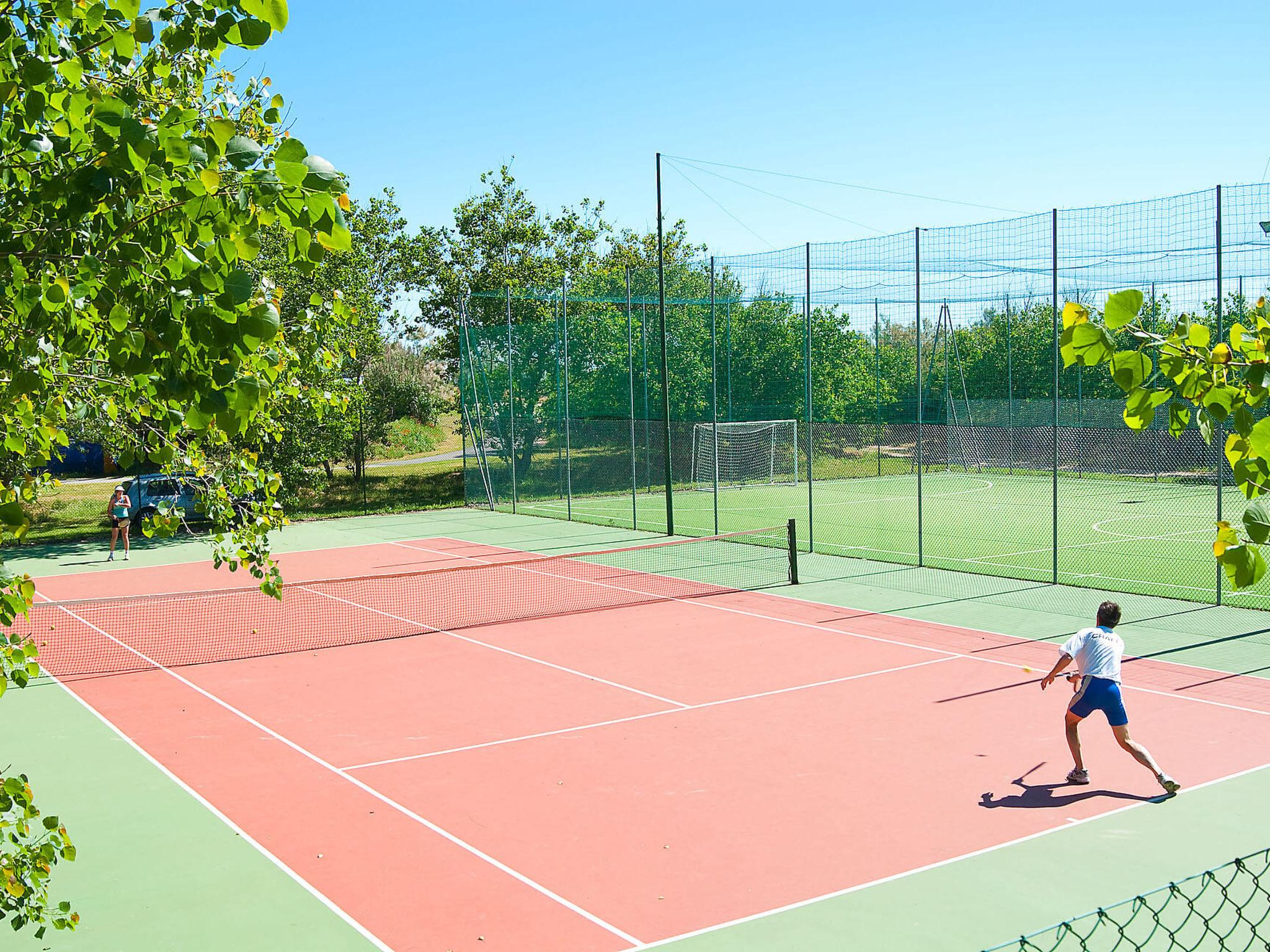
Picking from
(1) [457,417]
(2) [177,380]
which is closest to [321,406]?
(2) [177,380]

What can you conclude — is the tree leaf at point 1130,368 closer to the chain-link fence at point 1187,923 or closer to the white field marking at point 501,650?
the chain-link fence at point 1187,923

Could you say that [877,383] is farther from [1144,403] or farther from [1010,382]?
[1144,403]

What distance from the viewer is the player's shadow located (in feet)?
28.6

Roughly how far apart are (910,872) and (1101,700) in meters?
2.37

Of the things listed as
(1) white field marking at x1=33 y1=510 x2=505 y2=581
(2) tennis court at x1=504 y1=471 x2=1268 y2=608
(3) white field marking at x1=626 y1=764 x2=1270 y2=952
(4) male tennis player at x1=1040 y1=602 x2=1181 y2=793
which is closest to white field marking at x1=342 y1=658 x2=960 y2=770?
(4) male tennis player at x1=1040 y1=602 x2=1181 y2=793

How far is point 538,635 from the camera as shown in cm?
1555

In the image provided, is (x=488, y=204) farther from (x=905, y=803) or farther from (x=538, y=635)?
(x=905, y=803)

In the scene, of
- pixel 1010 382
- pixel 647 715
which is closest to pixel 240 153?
pixel 647 715

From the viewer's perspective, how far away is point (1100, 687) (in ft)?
29.3

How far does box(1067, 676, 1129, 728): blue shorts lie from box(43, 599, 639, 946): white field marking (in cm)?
418

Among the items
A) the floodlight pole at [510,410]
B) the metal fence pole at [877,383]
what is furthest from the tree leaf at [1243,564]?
the metal fence pole at [877,383]

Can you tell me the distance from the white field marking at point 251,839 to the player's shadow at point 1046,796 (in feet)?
15.0

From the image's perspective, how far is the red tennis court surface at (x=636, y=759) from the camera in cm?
757

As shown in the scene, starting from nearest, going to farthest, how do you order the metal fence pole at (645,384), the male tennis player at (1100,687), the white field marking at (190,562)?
the male tennis player at (1100,687)
the white field marking at (190,562)
the metal fence pole at (645,384)
